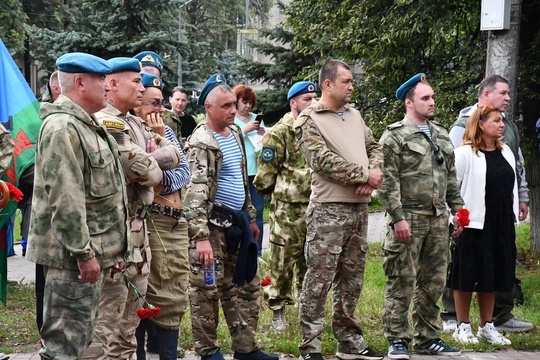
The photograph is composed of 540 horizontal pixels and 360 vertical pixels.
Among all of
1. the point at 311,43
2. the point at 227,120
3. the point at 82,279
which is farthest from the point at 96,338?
the point at 311,43

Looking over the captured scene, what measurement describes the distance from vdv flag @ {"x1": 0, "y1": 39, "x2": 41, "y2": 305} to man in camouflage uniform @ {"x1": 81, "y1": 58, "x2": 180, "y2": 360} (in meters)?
2.41

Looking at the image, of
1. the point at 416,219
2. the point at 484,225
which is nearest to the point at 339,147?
the point at 416,219

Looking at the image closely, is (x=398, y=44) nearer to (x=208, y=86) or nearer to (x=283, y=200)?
(x=283, y=200)

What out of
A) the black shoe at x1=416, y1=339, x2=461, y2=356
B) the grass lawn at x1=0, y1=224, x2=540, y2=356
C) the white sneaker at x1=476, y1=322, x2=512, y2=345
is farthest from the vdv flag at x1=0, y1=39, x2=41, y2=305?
the white sneaker at x1=476, y1=322, x2=512, y2=345

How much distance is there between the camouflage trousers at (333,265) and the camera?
7.07 meters

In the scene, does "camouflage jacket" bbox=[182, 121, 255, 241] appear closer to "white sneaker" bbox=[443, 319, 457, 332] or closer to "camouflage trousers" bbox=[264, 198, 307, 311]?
"camouflage trousers" bbox=[264, 198, 307, 311]

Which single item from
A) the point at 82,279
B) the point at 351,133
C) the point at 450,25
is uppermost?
the point at 450,25

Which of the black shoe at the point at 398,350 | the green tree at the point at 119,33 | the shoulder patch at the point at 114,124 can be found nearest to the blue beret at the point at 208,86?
the shoulder patch at the point at 114,124

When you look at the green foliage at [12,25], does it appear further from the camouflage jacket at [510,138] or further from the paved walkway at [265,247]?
the camouflage jacket at [510,138]

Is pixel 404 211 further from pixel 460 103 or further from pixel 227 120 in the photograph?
pixel 460 103

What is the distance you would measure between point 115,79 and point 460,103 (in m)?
6.94

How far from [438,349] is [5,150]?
3855 mm

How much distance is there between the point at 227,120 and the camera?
7066 mm

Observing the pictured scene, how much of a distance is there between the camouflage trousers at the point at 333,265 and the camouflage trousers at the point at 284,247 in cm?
107
